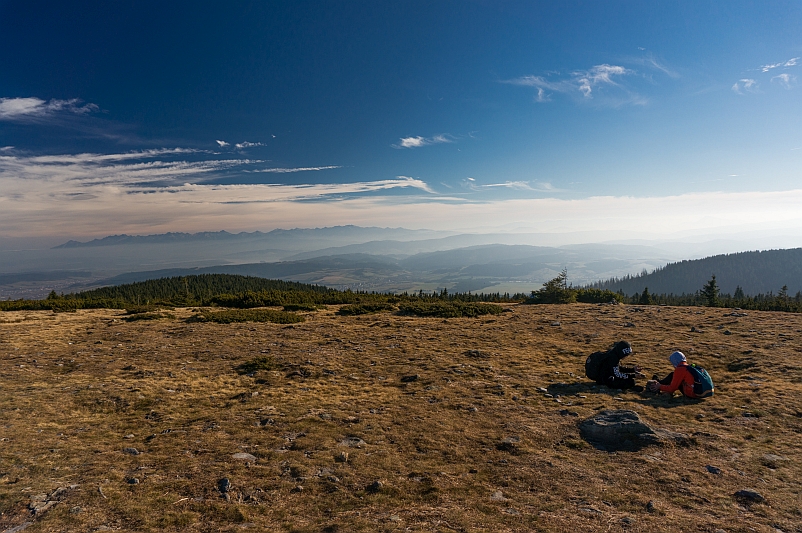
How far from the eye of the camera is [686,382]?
12.2 metres

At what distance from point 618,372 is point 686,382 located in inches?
80.9

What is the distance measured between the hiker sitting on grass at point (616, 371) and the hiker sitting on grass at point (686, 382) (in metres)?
0.63

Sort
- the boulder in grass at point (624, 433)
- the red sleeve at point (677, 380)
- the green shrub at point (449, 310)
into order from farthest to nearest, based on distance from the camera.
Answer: the green shrub at point (449, 310)
the red sleeve at point (677, 380)
the boulder in grass at point (624, 433)

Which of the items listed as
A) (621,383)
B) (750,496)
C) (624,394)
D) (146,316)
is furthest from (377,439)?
(146,316)

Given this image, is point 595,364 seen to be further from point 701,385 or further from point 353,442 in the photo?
point 353,442

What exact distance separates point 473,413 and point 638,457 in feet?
14.7

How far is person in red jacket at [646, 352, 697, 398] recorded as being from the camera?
12164mm

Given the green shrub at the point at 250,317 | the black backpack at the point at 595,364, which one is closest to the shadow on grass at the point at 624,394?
the black backpack at the point at 595,364

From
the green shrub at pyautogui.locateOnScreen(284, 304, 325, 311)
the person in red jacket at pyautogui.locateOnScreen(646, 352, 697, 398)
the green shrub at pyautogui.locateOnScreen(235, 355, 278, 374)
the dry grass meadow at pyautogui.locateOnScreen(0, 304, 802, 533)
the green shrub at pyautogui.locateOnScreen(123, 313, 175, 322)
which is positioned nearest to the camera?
the dry grass meadow at pyautogui.locateOnScreen(0, 304, 802, 533)

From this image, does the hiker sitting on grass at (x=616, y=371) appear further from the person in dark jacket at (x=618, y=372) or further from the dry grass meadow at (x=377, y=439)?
the dry grass meadow at (x=377, y=439)

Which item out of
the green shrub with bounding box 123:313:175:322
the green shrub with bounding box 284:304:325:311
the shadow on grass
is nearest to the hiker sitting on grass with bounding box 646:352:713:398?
the shadow on grass

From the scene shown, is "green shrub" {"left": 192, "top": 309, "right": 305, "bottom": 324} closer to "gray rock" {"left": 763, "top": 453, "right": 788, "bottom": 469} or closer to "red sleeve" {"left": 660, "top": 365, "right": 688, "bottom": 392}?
"red sleeve" {"left": 660, "top": 365, "right": 688, "bottom": 392}

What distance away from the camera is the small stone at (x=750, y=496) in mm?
6699

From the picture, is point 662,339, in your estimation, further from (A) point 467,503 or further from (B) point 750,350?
(A) point 467,503
